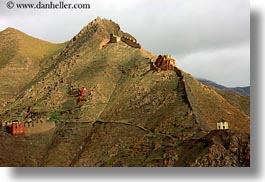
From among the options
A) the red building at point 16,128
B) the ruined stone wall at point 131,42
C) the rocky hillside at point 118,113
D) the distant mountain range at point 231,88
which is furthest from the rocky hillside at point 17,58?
the distant mountain range at point 231,88

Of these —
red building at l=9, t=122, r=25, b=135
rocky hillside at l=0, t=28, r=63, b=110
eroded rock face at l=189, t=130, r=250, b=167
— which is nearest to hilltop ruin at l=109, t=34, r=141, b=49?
rocky hillside at l=0, t=28, r=63, b=110

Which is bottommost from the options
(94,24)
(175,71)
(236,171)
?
(236,171)

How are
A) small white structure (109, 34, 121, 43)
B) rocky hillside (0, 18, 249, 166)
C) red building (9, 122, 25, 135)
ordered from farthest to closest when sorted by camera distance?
small white structure (109, 34, 121, 43)
red building (9, 122, 25, 135)
rocky hillside (0, 18, 249, 166)

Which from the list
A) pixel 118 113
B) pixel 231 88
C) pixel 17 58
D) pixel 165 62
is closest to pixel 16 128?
pixel 118 113

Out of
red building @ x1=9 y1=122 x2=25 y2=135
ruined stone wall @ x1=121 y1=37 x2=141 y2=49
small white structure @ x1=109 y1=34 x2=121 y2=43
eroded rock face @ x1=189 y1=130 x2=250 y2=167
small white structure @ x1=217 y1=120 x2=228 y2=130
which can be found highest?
small white structure @ x1=109 y1=34 x2=121 y2=43

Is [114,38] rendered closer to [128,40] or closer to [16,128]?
[128,40]

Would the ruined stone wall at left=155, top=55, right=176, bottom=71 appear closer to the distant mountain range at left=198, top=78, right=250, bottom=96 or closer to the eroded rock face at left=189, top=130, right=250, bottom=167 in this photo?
the distant mountain range at left=198, top=78, right=250, bottom=96

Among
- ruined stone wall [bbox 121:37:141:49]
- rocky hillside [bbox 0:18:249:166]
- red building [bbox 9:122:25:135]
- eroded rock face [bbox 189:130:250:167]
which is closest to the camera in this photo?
eroded rock face [bbox 189:130:250:167]

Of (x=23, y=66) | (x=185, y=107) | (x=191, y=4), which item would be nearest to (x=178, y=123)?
(x=185, y=107)

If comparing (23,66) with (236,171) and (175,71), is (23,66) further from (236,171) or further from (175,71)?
(236,171)

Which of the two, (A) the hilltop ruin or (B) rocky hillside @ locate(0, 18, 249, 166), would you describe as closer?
(B) rocky hillside @ locate(0, 18, 249, 166)
